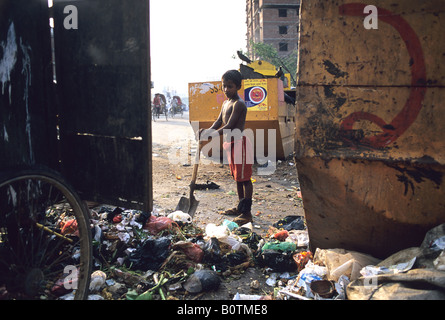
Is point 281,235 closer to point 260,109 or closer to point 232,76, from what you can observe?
point 232,76

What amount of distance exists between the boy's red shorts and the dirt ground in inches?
22.7

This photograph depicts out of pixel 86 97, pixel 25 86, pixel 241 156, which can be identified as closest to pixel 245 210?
pixel 241 156

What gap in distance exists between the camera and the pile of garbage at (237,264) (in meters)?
1.86

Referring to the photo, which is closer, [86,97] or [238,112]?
[86,97]

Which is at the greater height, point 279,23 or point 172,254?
point 279,23

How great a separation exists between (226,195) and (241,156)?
4.43ft

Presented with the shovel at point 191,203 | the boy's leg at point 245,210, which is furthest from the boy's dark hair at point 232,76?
the boy's leg at point 245,210

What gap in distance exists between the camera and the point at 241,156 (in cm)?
405

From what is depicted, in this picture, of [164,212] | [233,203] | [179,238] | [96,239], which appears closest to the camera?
Result: [96,239]

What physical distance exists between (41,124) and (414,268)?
250cm

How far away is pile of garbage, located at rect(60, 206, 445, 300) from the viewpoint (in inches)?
73.4

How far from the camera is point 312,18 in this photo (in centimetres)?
221

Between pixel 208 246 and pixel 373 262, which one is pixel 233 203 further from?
pixel 373 262

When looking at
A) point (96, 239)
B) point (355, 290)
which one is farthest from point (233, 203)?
point (355, 290)
